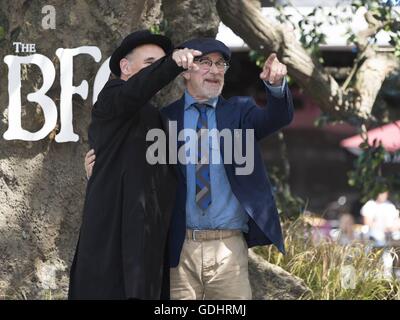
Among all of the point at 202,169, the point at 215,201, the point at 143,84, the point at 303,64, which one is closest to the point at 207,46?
the point at 143,84

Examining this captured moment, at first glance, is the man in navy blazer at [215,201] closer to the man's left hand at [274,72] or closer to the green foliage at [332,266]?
the man's left hand at [274,72]

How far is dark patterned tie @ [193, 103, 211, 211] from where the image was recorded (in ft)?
15.2

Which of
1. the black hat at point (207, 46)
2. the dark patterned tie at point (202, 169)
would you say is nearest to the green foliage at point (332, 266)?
the dark patterned tie at point (202, 169)

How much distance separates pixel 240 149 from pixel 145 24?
1.90m

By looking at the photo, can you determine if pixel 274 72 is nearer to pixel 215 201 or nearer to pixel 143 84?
pixel 143 84

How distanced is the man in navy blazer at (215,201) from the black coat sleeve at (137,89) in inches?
12.9

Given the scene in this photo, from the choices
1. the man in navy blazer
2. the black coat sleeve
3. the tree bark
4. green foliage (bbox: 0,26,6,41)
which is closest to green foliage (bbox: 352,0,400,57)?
the tree bark

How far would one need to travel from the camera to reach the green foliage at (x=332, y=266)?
6.55 m

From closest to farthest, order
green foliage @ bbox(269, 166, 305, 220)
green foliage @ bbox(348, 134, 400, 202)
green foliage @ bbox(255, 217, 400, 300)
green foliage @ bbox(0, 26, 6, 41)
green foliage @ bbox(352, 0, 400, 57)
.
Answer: green foliage @ bbox(0, 26, 6, 41), green foliage @ bbox(255, 217, 400, 300), green foliage @ bbox(352, 0, 400, 57), green foliage @ bbox(348, 134, 400, 202), green foliage @ bbox(269, 166, 305, 220)

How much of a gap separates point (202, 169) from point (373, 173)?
11.8 ft

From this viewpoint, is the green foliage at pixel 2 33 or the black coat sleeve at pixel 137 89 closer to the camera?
the black coat sleeve at pixel 137 89

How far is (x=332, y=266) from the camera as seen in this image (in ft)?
22.1

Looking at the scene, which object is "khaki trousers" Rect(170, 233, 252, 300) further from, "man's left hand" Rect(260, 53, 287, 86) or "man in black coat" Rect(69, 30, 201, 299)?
"man's left hand" Rect(260, 53, 287, 86)
